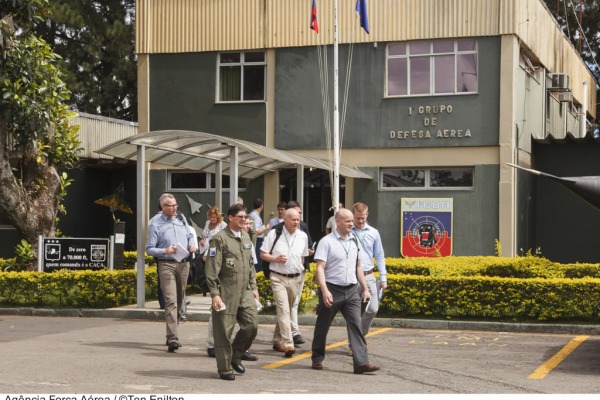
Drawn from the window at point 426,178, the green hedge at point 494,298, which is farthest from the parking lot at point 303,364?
the window at point 426,178

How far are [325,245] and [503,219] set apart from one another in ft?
44.9

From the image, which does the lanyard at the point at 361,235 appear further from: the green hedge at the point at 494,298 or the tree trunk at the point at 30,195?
the tree trunk at the point at 30,195

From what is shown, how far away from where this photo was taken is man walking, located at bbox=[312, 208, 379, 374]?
11375 millimetres

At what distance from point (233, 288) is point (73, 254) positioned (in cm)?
999

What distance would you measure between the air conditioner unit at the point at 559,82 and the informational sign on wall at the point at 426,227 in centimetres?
639

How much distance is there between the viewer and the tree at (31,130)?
817 inches

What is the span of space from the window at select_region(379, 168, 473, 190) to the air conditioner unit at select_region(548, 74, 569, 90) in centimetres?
570

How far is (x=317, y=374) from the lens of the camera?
11000mm

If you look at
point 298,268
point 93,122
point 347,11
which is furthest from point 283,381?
point 93,122

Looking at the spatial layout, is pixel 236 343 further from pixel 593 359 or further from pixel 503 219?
pixel 503 219

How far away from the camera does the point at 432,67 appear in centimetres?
2542

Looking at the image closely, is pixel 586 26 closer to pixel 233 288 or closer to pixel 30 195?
pixel 30 195

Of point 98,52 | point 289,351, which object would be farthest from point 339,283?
point 98,52

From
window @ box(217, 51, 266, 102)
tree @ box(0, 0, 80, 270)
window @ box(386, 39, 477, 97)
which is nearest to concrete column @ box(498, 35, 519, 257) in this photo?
window @ box(386, 39, 477, 97)
